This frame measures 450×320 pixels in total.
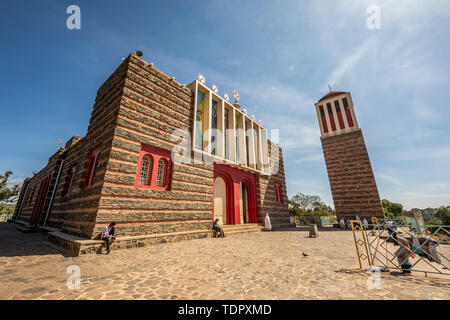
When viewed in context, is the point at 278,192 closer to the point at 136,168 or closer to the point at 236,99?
the point at 236,99

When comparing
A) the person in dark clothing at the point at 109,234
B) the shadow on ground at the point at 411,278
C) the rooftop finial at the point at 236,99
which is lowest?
the shadow on ground at the point at 411,278

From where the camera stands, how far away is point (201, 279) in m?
3.90

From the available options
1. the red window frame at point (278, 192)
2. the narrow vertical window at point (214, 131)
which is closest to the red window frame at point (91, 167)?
the narrow vertical window at point (214, 131)

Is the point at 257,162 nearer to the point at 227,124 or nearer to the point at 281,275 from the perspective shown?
the point at 227,124

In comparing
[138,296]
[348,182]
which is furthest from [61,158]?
[348,182]

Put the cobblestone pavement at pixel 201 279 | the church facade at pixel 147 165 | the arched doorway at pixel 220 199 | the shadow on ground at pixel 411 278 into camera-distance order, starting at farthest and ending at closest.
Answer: the arched doorway at pixel 220 199
the church facade at pixel 147 165
the shadow on ground at pixel 411 278
the cobblestone pavement at pixel 201 279

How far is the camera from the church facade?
7562mm

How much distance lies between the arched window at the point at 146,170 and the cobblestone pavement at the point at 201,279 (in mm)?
3589

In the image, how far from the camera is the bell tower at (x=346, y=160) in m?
18.9

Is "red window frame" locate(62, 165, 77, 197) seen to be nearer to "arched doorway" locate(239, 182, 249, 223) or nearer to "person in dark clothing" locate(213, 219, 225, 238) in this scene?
"person in dark clothing" locate(213, 219, 225, 238)

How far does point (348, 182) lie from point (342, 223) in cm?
473

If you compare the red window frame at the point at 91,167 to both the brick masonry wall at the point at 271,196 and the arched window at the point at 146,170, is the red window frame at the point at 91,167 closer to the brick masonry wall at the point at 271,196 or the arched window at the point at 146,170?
the arched window at the point at 146,170

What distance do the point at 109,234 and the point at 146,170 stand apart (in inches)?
129

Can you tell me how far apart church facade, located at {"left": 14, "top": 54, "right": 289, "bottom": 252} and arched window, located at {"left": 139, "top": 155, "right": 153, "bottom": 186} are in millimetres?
48
